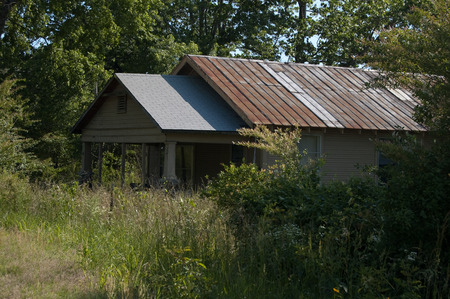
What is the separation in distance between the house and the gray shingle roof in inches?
1.2

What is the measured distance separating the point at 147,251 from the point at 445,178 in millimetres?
3892

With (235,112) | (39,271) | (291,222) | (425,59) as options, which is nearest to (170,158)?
(235,112)

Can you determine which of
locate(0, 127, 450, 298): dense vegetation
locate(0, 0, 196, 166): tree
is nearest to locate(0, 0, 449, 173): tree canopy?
locate(0, 0, 196, 166): tree

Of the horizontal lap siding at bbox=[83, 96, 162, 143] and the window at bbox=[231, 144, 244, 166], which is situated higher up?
the horizontal lap siding at bbox=[83, 96, 162, 143]

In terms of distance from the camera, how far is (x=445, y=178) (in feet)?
20.7

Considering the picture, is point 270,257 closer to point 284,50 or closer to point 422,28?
point 422,28

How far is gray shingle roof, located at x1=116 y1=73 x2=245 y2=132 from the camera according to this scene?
16.0 m

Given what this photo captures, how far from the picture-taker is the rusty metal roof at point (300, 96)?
17.2 m

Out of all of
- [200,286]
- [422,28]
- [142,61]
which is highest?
[142,61]

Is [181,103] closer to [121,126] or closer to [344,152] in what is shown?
[121,126]

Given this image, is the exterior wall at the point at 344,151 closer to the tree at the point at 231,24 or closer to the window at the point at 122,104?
the window at the point at 122,104

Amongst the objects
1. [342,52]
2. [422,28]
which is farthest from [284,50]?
[422,28]

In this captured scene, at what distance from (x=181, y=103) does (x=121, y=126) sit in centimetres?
320

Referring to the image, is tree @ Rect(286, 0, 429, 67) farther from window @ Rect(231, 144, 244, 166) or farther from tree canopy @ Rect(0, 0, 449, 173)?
window @ Rect(231, 144, 244, 166)
